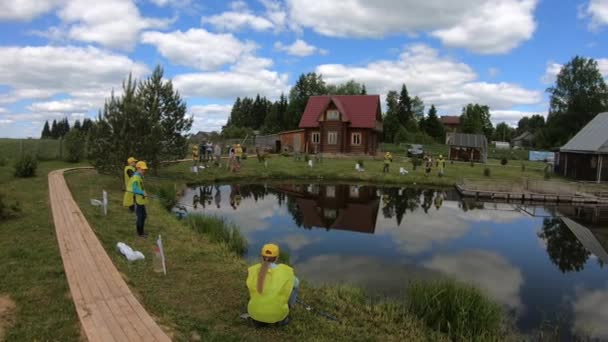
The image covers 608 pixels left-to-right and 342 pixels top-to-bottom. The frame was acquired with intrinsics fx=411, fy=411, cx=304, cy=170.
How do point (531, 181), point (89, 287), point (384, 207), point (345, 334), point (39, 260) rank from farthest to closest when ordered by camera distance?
point (531, 181)
point (384, 207)
point (39, 260)
point (89, 287)
point (345, 334)

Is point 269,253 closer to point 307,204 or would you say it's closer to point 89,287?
point 89,287

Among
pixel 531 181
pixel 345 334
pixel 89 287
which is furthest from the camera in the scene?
pixel 531 181

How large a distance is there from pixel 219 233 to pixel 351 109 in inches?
1334

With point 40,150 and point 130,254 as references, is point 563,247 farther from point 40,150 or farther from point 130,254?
point 40,150

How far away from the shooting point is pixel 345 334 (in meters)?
5.95

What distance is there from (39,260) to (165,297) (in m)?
3.01

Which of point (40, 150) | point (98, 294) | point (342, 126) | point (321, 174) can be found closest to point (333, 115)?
point (342, 126)

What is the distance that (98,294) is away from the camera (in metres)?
6.26

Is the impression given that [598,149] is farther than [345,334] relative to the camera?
Yes

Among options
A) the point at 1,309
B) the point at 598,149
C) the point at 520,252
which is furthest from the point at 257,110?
the point at 1,309

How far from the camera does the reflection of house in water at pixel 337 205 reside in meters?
16.3

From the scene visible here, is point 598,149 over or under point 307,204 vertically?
over

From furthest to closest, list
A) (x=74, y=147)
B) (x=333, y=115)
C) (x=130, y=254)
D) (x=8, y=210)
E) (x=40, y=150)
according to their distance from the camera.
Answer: (x=333, y=115), (x=40, y=150), (x=74, y=147), (x=8, y=210), (x=130, y=254)

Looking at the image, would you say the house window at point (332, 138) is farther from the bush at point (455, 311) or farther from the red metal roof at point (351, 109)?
the bush at point (455, 311)
